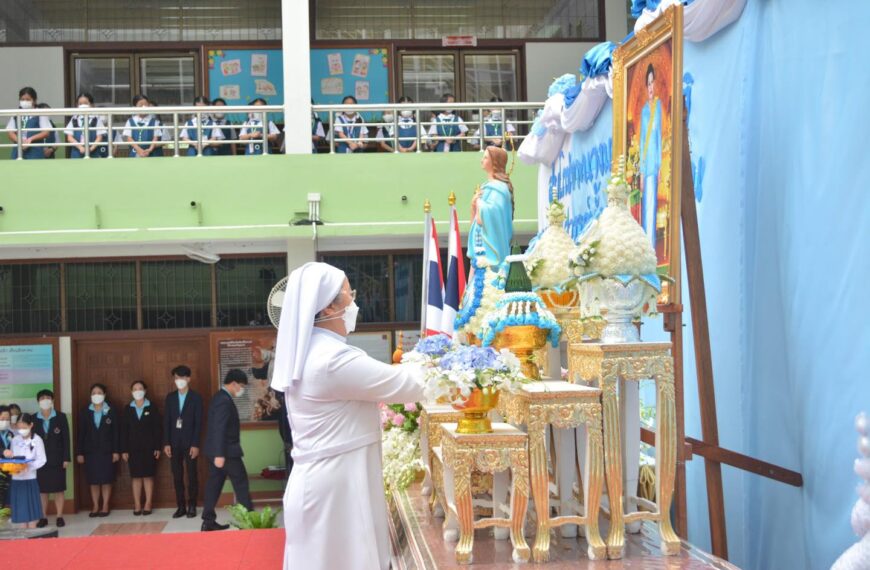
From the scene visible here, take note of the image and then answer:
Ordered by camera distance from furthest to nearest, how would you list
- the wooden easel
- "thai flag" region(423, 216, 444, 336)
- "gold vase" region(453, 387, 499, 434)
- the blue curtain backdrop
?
"thai flag" region(423, 216, 444, 336)
the wooden easel
"gold vase" region(453, 387, 499, 434)
the blue curtain backdrop

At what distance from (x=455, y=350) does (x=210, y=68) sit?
9.88m

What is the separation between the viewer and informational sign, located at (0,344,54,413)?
1087cm

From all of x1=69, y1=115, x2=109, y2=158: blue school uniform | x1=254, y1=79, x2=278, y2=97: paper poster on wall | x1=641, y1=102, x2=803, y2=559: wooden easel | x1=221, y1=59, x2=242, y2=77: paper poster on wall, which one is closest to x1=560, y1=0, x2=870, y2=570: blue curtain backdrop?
x1=641, y1=102, x2=803, y2=559: wooden easel

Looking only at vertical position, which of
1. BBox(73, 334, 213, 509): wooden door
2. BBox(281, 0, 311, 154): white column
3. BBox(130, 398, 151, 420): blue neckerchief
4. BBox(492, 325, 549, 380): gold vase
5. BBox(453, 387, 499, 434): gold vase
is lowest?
BBox(130, 398, 151, 420): blue neckerchief

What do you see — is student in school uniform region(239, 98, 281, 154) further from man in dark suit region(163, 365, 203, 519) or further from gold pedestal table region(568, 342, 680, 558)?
gold pedestal table region(568, 342, 680, 558)

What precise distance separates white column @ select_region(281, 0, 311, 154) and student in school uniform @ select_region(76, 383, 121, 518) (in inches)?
137

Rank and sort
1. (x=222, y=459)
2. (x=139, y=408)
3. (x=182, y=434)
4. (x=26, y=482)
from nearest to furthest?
(x=222, y=459)
(x=26, y=482)
(x=182, y=434)
(x=139, y=408)

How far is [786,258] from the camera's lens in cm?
388

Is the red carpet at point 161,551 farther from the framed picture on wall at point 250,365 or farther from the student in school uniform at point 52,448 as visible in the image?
the framed picture on wall at point 250,365

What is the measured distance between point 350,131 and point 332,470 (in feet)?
26.1

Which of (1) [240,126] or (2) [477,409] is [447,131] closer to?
(1) [240,126]

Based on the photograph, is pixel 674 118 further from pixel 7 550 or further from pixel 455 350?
pixel 7 550

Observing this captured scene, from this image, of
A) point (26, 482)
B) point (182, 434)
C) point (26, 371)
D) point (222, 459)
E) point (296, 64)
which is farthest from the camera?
point (26, 371)

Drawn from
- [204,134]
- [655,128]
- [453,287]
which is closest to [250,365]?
[204,134]
